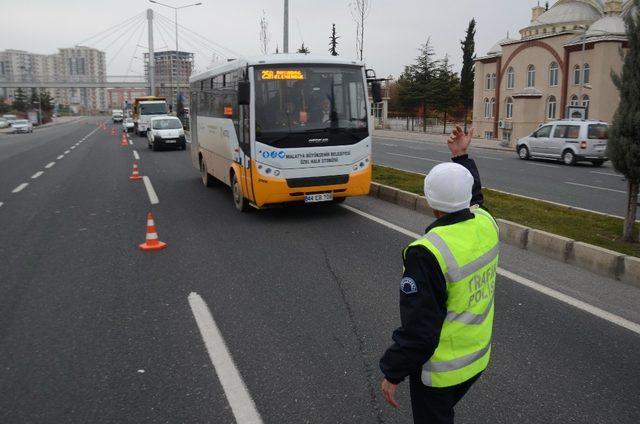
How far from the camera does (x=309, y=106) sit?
10438mm

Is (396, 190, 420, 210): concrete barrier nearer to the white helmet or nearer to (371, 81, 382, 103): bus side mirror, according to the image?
(371, 81, 382, 103): bus side mirror

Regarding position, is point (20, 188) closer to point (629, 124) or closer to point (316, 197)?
point (316, 197)

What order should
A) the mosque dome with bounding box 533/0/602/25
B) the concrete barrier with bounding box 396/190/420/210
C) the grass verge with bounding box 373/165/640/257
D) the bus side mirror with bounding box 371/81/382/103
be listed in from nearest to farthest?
the grass verge with bounding box 373/165/640/257 → the bus side mirror with bounding box 371/81/382/103 → the concrete barrier with bounding box 396/190/420/210 → the mosque dome with bounding box 533/0/602/25

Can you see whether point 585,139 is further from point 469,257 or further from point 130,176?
point 469,257

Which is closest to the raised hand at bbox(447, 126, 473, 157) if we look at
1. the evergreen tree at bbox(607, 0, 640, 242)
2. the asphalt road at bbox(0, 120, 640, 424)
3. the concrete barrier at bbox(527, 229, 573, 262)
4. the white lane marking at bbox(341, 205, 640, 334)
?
the asphalt road at bbox(0, 120, 640, 424)

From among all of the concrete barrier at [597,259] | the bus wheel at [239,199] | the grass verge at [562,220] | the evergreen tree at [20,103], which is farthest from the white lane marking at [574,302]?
the evergreen tree at [20,103]

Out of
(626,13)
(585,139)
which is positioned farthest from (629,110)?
(585,139)

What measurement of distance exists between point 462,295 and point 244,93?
805 centimetres

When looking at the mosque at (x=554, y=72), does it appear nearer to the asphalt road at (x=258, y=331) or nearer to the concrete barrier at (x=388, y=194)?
the concrete barrier at (x=388, y=194)

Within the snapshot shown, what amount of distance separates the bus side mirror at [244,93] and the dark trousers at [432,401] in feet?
26.1

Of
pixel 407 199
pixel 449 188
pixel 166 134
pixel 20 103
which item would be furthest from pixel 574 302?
pixel 20 103

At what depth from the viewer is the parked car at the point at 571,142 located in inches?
896

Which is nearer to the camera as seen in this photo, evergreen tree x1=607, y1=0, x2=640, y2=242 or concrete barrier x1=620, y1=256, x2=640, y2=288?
concrete barrier x1=620, y1=256, x2=640, y2=288

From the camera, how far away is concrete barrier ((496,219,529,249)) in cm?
828
